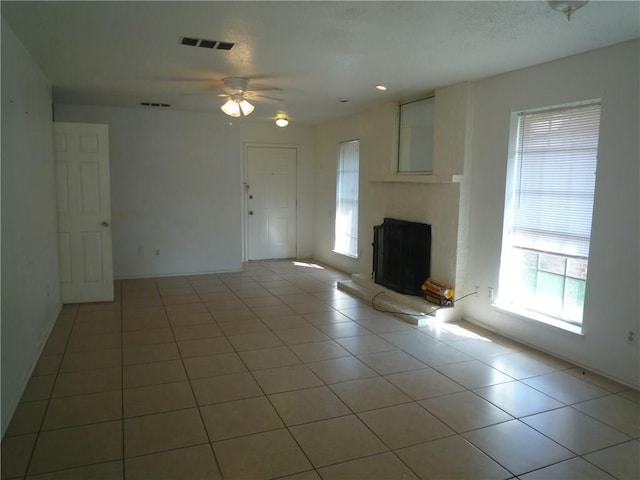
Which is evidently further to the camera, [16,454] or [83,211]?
[83,211]

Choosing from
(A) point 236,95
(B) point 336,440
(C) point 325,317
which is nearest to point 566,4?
(B) point 336,440

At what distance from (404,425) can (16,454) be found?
7.13 feet

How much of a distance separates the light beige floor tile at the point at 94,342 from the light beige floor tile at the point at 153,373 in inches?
22.8

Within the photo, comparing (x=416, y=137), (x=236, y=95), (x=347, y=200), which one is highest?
(x=236, y=95)

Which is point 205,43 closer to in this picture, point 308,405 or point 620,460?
point 308,405

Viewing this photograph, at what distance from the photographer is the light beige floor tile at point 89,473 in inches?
89.2

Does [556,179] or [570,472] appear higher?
[556,179]

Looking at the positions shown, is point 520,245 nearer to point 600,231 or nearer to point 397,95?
point 600,231

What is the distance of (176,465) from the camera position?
2.38 metres

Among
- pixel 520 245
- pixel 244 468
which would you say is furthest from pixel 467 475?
pixel 520 245

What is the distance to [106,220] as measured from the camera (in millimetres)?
5395

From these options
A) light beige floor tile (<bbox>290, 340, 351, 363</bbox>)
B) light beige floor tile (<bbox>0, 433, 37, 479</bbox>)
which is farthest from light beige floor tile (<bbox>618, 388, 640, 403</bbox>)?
light beige floor tile (<bbox>0, 433, 37, 479</bbox>)

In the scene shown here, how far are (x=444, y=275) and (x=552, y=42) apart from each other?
100 inches

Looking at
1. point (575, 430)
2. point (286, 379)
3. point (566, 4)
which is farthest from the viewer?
point (286, 379)
